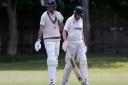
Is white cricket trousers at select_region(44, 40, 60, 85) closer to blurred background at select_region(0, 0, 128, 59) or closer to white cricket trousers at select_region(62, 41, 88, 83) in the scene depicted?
white cricket trousers at select_region(62, 41, 88, 83)

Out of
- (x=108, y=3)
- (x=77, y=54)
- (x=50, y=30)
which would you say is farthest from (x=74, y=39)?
(x=108, y=3)

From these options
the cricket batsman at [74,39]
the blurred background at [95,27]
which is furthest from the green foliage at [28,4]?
the cricket batsman at [74,39]

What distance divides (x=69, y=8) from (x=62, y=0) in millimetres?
1418

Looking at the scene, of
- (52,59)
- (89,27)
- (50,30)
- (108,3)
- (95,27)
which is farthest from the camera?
(95,27)

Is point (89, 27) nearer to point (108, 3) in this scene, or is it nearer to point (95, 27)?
point (108, 3)

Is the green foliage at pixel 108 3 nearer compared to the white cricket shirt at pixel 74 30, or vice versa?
the white cricket shirt at pixel 74 30

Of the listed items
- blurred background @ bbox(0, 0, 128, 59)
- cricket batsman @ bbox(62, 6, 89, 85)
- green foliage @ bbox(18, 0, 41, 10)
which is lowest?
blurred background @ bbox(0, 0, 128, 59)

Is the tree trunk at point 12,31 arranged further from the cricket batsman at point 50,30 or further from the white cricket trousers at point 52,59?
the white cricket trousers at point 52,59

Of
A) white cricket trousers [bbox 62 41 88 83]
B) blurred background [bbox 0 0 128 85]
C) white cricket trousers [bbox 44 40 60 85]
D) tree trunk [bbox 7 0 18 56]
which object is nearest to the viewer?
white cricket trousers [bbox 44 40 60 85]

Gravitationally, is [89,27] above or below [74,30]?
below

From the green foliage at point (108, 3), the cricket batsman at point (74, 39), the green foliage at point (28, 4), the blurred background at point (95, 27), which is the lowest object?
the blurred background at point (95, 27)

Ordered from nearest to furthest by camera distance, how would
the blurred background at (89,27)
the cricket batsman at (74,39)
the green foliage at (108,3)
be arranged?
1. the cricket batsman at (74,39)
2. the blurred background at (89,27)
3. the green foliage at (108,3)

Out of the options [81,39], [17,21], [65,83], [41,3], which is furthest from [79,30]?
[17,21]

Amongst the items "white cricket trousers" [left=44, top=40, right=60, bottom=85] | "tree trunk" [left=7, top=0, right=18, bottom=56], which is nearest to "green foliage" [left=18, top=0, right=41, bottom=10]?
"tree trunk" [left=7, top=0, right=18, bottom=56]
